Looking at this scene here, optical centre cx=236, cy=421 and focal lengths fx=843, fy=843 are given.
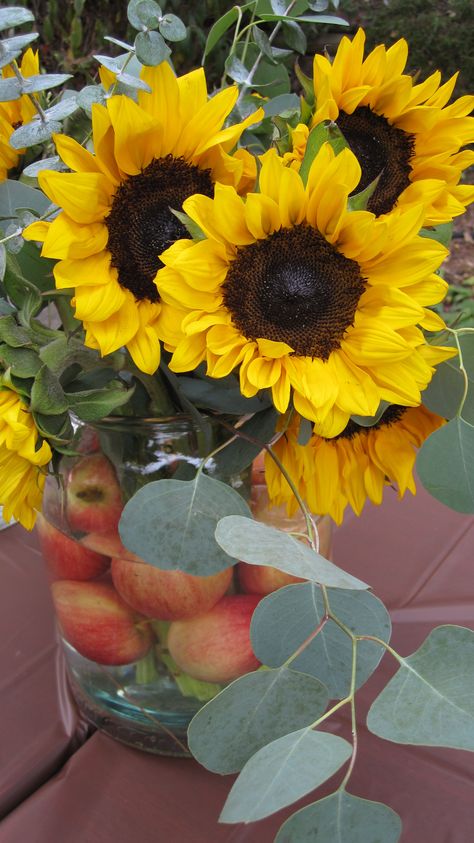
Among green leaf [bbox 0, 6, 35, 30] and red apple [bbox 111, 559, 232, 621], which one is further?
red apple [bbox 111, 559, 232, 621]

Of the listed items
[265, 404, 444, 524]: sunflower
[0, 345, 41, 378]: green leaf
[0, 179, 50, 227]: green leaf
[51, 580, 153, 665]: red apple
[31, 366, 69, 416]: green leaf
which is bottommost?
[51, 580, 153, 665]: red apple

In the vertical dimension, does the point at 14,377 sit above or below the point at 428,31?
above

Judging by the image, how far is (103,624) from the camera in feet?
1.73

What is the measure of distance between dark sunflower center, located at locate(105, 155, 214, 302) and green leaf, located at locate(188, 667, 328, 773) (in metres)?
0.18

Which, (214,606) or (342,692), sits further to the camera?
(214,606)

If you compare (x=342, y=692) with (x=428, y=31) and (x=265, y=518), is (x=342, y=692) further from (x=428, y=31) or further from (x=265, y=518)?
(x=428, y=31)

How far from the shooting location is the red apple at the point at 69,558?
20.9 inches

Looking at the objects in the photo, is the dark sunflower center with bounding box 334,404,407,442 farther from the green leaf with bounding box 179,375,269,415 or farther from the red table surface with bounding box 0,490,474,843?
the red table surface with bounding box 0,490,474,843

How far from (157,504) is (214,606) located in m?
0.15

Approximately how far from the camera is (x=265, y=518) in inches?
20.8

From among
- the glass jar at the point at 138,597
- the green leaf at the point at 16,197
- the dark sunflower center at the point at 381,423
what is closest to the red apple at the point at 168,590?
the glass jar at the point at 138,597

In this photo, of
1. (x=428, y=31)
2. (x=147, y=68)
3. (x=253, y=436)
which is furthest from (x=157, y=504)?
(x=428, y=31)

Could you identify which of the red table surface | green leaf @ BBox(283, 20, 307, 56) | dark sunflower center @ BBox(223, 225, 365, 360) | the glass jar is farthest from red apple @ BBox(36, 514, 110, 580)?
green leaf @ BBox(283, 20, 307, 56)

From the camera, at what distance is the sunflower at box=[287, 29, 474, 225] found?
0.42 metres
